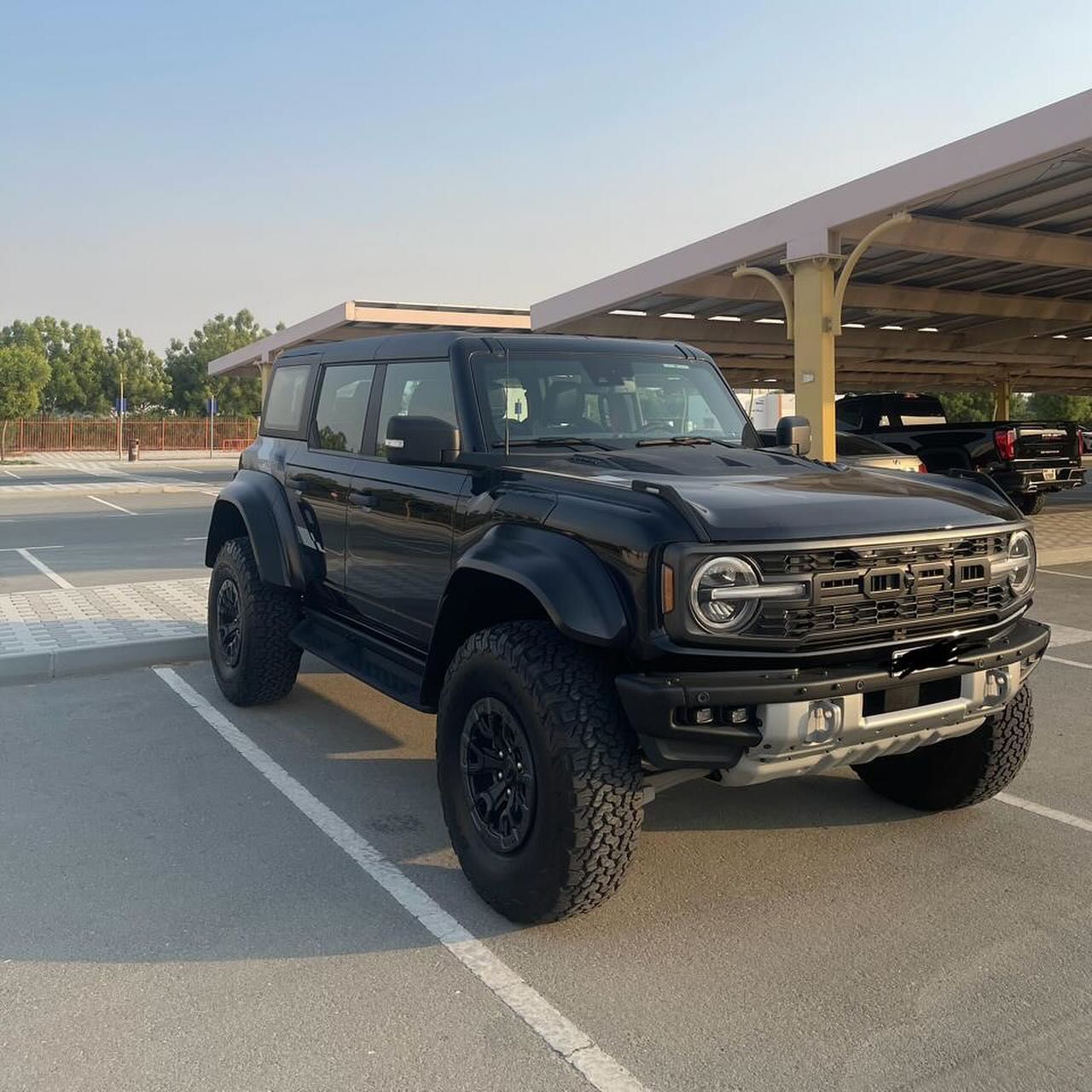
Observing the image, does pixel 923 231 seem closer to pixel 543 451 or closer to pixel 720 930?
pixel 543 451

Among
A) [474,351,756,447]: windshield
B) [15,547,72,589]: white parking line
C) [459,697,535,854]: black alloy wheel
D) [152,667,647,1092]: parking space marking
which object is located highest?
[474,351,756,447]: windshield

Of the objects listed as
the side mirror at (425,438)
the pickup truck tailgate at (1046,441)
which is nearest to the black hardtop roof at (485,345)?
the side mirror at (425,438)

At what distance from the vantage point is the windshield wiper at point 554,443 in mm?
4391

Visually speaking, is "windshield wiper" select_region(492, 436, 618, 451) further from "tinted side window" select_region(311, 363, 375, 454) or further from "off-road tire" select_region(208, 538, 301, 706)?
"off-road tire" select_region(208, 538, 301, 706)

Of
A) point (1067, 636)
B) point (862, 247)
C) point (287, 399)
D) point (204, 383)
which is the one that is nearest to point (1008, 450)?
point (862, 247)

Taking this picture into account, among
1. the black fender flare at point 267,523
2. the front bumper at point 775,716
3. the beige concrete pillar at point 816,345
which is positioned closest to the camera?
the front bumper at point 775,716

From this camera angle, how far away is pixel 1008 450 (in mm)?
14766

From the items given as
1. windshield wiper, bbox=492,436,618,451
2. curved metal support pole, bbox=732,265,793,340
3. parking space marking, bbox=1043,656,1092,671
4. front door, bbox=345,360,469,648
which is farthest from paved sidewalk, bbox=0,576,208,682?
curved metal support pole, bbox=732,265,793,340

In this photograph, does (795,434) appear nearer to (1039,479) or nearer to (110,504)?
(1039,479)

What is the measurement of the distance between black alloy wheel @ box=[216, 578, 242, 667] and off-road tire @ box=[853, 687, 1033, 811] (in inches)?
131

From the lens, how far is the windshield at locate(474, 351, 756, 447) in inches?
177

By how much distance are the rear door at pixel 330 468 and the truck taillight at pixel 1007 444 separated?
1160cm

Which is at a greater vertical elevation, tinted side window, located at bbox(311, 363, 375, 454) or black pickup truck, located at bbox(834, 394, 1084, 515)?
tinted side window, located at bbox(311, 363, 375, 454)

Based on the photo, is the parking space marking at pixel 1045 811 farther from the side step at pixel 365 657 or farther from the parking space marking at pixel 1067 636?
the parking space marking at pixel 1067 636
